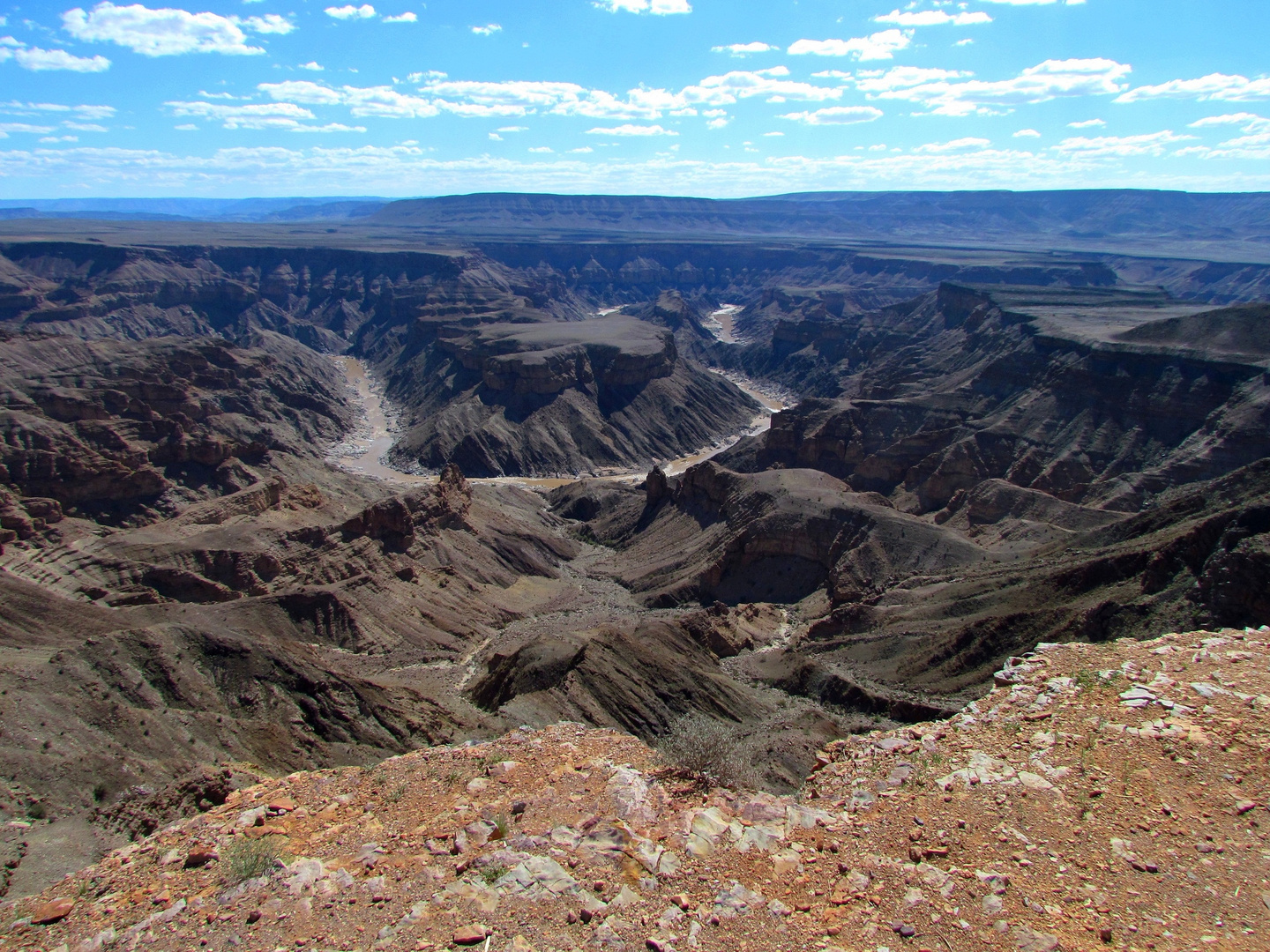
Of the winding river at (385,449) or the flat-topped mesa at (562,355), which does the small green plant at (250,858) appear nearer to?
the winding river at (385,449)

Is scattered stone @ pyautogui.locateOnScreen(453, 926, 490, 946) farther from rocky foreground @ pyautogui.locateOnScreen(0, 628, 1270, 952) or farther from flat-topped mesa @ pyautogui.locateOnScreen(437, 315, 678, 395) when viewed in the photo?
flat-topped mesa @ pyautogui.locateOnScreen(437, 315, 678, 395)

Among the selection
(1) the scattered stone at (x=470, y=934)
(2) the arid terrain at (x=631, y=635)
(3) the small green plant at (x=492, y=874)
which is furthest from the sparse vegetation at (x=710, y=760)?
(1) the scattered stone at (x=470, y=934)

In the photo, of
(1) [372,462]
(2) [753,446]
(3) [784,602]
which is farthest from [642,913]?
(1) [372,462]

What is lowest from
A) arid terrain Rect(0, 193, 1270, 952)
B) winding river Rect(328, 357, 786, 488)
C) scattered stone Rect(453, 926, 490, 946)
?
winding river Rect(328, 357, 786, 488)

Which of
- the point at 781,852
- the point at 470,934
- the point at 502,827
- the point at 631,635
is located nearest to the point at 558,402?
the point at 631,635

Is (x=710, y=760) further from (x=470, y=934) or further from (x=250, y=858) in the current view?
(x=250, y=858)

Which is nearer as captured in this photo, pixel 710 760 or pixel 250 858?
pixel 250 858

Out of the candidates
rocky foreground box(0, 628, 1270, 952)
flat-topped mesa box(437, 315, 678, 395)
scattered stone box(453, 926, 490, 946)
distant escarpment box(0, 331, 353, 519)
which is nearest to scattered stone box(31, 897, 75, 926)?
rocky foreground box(0, 628, 1270, 952)

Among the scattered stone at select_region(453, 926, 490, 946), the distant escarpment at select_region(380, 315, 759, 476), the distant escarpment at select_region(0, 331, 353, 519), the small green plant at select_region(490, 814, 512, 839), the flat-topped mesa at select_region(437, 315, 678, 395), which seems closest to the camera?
the scattered stone at select_region(453, 926, 490, 946)
